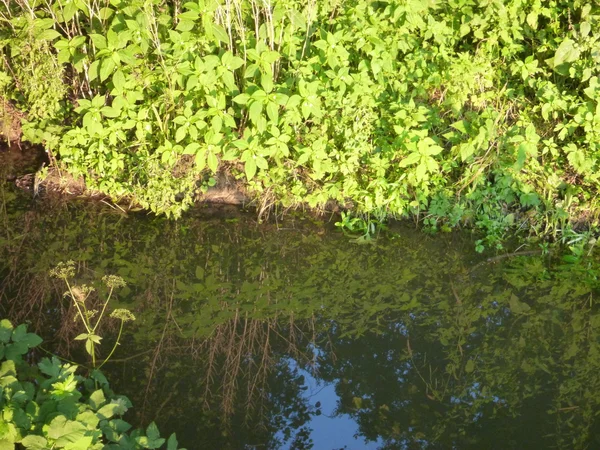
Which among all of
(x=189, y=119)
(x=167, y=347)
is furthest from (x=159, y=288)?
(x=189, y=119)

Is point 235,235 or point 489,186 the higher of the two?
point 489,186

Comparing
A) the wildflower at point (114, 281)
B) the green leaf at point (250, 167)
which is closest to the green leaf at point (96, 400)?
the wildflower at point (114, 281)

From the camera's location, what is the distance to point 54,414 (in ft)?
9.76

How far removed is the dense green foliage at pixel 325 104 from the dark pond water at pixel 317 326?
0.36m

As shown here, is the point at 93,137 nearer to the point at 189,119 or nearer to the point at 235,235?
the point at 189,119

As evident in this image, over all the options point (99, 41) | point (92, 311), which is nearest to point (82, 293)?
point (92, 311)

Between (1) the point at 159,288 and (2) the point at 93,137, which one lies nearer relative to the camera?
(1) the point at 159,288

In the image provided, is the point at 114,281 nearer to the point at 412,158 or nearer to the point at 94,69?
the point at 94,69

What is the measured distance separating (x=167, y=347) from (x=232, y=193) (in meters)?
1.86

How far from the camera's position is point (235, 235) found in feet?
18.2

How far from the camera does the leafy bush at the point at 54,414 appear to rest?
2.81m

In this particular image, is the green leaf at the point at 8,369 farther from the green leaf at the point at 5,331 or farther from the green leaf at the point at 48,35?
the green leaf at the point at 48,35

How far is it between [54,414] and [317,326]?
198 cm

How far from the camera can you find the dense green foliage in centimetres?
525
